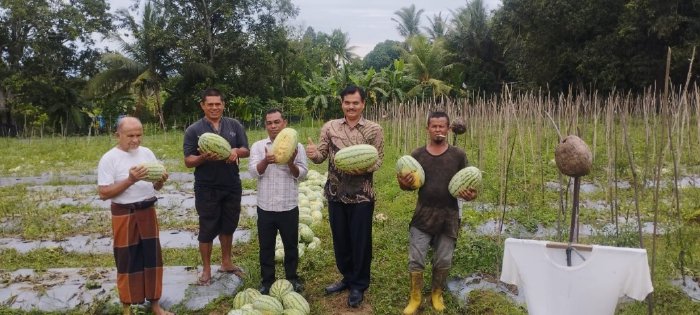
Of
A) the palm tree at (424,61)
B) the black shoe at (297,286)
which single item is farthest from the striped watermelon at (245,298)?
the palm tree at (424,61)

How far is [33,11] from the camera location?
23938 mm

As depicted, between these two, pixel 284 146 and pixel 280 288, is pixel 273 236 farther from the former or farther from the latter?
pixel 284 146

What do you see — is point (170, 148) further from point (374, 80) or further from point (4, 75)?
point (4, 75)

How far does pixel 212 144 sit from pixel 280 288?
4.06 ft

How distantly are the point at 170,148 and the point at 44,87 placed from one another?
12.4 m

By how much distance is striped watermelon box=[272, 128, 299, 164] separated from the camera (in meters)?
3.92

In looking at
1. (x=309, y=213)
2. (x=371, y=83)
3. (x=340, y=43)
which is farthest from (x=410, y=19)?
(x=309, y=213)

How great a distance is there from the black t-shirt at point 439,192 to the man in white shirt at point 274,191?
1.00m

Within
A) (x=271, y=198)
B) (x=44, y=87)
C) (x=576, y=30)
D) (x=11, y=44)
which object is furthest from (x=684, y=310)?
(x=11, y=44)

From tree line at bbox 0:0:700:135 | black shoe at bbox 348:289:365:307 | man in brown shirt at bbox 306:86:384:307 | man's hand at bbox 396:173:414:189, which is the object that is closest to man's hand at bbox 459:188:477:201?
man's hand at bbox 396:173:414:189

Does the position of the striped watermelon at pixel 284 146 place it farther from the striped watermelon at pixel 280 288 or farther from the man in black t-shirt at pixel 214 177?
Answer: the striped watermelon at pixel 280 288

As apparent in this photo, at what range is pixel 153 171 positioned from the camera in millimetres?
3609

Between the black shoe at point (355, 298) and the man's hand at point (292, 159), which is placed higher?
the man's hand at point (292, 159)

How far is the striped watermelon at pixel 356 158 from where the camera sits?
388 cm
